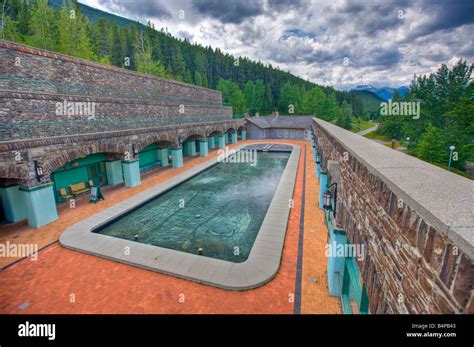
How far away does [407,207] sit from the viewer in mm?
2562

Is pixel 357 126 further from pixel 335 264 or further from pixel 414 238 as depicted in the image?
pixel 414 238

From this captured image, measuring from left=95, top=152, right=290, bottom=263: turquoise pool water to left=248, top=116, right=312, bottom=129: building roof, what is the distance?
29051 millimetres

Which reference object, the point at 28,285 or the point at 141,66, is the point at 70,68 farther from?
the point at 141,66

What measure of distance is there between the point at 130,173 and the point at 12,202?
7.06m

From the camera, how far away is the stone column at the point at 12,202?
12.6 metres

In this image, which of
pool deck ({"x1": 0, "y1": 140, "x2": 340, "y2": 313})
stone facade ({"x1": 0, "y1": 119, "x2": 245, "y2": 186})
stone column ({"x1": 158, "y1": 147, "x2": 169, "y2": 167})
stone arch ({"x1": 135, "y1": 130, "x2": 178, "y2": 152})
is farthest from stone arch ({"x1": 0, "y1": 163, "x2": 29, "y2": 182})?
stone column ({"x1": 158, "y1": 147, "x2": 169, "y2": 167})

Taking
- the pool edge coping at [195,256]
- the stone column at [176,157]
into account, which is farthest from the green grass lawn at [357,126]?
the pool edge coping at [195,256]

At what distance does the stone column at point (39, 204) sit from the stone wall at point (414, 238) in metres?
14.7

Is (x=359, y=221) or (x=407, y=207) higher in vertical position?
(x=407, y=207)

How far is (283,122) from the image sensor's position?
2042 inches

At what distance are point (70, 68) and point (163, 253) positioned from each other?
730 inches

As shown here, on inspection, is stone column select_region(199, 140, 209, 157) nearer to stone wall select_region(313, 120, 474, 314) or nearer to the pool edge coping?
the pool edge coping

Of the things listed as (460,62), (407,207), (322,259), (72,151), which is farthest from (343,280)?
→ (460,62)

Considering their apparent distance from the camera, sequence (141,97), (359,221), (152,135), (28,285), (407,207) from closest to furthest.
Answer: (407,207) → (359,221) → (28,285) → (152,135) → (141,97)
